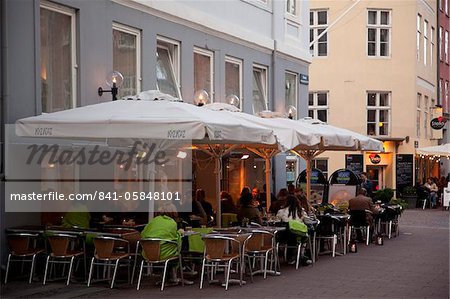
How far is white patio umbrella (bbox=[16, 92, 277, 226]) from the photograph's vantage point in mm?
11906

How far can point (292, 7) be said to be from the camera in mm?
25594

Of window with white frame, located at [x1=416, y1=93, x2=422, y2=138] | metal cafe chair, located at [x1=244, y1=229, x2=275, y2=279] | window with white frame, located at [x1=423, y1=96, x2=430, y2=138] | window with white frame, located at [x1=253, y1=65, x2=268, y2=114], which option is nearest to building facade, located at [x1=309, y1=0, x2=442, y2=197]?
window with white frame, located at [x1=416, y1=93, x2=422, y2=138]

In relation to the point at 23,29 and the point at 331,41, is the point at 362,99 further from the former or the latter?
the point at 23,29

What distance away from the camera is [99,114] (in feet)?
40.6

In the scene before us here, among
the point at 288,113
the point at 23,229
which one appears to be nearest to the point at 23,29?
the point at 23,229

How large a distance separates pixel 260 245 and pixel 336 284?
1439 millimetres

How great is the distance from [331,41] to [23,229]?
26.5 metres

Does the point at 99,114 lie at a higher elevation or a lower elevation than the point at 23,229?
higher

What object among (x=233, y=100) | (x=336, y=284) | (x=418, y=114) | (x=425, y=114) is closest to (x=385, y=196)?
(x=233, y=100)

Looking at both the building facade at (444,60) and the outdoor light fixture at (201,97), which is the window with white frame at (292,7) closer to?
the outdoor light fixture at (201,97)

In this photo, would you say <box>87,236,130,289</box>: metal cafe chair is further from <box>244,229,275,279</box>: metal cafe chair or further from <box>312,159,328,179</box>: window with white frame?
<box>312,159,328,179</box>: window with white frame

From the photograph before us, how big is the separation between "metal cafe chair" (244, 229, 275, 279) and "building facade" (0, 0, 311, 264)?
11.8ft

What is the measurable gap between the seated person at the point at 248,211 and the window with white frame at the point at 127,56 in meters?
3.21

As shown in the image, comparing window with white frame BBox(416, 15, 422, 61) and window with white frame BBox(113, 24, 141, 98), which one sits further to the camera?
window with white frame BBox(416, 15, 422, 61)
